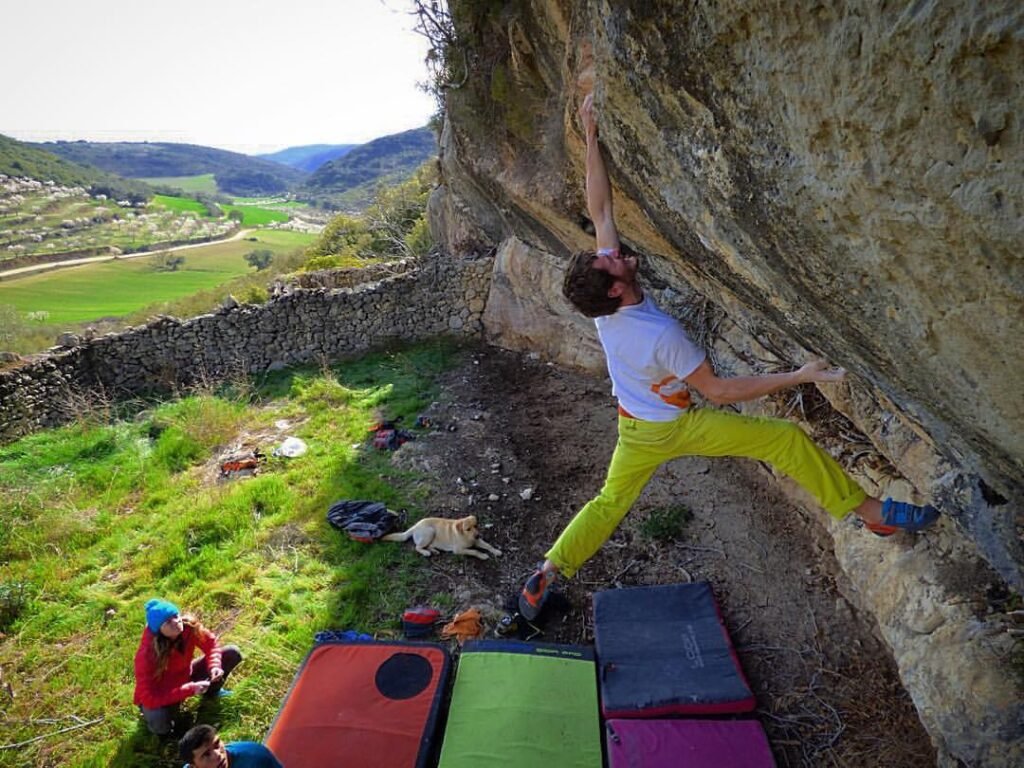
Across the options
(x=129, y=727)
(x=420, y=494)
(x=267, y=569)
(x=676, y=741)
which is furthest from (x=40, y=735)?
(x=676, y=741)

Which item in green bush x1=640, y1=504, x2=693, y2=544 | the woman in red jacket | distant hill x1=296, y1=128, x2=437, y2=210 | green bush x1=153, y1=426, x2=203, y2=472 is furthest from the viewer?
distant hill x1=296, y1=128, x2=437, y2=210

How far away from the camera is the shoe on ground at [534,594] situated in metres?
3.71

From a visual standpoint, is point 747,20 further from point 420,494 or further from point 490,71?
point 420,494

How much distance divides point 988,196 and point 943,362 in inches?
25.6

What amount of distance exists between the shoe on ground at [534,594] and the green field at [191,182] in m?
117

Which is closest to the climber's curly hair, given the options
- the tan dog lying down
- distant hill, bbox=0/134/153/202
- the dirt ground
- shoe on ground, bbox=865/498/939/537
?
shoe on ground, bbox=865/498/939/537

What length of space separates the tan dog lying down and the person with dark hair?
2.09 metres

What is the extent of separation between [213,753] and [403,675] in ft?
3.61

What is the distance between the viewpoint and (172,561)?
5133mm

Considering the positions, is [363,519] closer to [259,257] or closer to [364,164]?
[259,257]

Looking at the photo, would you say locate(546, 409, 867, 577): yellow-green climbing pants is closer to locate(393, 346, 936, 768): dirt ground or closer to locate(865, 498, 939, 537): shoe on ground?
locate(865, 498, 939, 537): shoe on ground

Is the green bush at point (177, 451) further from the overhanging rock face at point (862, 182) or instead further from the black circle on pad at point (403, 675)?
the overhanging rock face at point (862, 182)

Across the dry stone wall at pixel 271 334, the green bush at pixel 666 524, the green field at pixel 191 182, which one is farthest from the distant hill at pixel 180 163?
the green bush at pixel 666 524

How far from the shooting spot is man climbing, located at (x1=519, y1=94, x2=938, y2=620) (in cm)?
275
